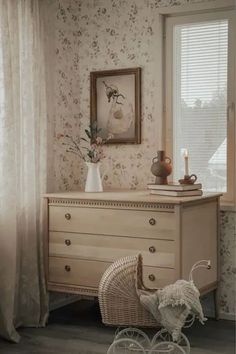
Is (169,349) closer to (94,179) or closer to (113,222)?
(113,222)

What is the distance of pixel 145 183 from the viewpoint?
4.54 metres

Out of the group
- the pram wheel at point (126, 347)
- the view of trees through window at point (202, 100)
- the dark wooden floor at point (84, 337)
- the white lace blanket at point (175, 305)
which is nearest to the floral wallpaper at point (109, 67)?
the view of trees through window at point (202, 100)

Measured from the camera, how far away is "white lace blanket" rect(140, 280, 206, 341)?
306 centimetres

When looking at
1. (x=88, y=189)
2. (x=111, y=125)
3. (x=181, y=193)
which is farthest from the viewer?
(x=111, y=125)

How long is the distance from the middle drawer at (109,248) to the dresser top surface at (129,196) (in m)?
0.24

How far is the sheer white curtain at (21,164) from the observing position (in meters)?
3.88

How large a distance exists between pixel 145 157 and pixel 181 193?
2.46 feet

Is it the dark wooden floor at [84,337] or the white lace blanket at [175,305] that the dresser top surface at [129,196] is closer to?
the white lace blanket at [175,305]

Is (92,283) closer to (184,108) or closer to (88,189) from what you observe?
(88,189)

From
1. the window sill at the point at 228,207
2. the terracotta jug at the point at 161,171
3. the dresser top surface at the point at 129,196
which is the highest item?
the terracotta jug at the point at 161,171

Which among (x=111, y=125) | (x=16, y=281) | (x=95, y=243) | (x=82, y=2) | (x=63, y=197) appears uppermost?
(x=82, y=2)

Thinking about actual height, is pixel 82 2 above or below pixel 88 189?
above

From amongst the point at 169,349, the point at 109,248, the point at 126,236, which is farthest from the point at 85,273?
the point at 169,349

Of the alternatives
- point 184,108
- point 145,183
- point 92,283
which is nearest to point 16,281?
point 92,283
